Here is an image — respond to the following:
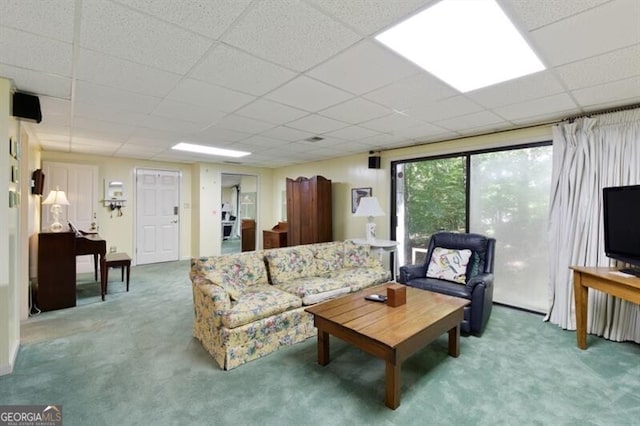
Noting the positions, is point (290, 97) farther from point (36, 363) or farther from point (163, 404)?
point (36, 363)

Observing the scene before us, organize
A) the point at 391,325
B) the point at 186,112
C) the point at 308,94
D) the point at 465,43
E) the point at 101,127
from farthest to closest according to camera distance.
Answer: the point at 101,127
the point at 186,112
the point at 308,94
the point at 391,325
the point at 465,43

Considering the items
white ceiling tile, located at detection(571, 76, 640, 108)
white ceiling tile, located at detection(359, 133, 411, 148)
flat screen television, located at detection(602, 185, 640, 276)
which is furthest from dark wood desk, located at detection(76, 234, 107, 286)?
flat screen television, located at detection(602, 185, 640, 276)

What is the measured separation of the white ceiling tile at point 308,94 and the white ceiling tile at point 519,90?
1175 millimetres

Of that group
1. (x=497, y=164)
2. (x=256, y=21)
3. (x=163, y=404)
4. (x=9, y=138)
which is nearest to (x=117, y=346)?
(x=163, y=404)

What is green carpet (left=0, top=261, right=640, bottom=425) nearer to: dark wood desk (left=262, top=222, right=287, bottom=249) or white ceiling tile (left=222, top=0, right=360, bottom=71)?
white ceiling tile (left=222, top=0, right=360, bottom=71)

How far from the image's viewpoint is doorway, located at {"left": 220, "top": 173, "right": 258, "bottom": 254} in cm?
794

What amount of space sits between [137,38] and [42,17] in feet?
1.38

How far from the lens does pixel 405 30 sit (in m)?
1.69

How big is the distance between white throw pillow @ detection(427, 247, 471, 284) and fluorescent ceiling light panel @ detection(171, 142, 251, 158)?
3.79 meters

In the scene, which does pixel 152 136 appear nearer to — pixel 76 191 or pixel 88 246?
pixel 88 246

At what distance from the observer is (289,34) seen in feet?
5.61

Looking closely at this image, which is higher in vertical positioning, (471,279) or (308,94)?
(308,94)

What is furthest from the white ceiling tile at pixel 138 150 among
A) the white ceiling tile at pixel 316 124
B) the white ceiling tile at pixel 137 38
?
the white ceiling tile at pixel 137 38

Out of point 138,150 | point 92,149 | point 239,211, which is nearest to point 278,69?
point 138,150
